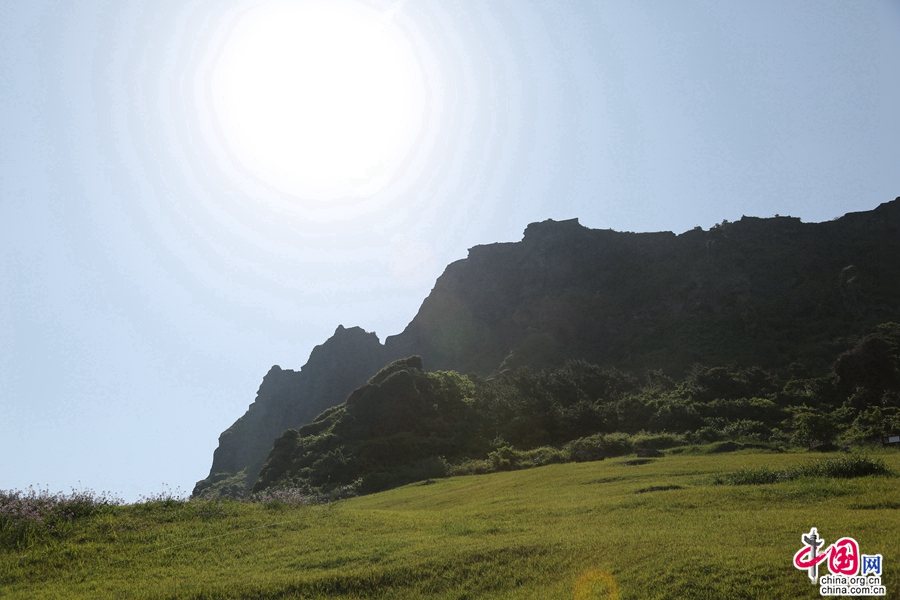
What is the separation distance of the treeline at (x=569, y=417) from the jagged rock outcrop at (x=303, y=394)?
5053 centimetres

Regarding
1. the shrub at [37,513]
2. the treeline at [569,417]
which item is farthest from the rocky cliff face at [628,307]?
the shrub at [37,513]

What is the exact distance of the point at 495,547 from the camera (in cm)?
1256

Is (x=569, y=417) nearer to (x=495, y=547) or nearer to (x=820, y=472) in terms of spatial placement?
(x=820, y=472)

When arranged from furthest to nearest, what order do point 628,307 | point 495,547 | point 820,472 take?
point 628,307
point 820,472
point 495,547

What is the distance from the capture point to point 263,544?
53.1ft

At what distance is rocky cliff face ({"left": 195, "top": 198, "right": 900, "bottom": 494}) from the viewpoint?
73.2m

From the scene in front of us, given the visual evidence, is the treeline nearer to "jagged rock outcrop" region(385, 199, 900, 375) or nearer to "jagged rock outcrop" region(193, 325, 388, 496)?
"jagged rock outcrop" region(385, 199, 900, 375)

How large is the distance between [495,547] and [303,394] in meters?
119

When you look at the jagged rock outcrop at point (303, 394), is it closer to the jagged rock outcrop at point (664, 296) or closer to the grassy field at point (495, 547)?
the jagged rock outcrop at point (664, 296)

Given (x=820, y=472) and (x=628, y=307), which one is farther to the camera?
(x=628, y=307)

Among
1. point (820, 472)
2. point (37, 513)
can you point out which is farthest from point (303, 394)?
point (820, 472)

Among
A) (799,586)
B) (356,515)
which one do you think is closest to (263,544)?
(356,515)

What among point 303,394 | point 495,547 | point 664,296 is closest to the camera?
point 495,547

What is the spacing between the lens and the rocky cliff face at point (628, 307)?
7319cm
